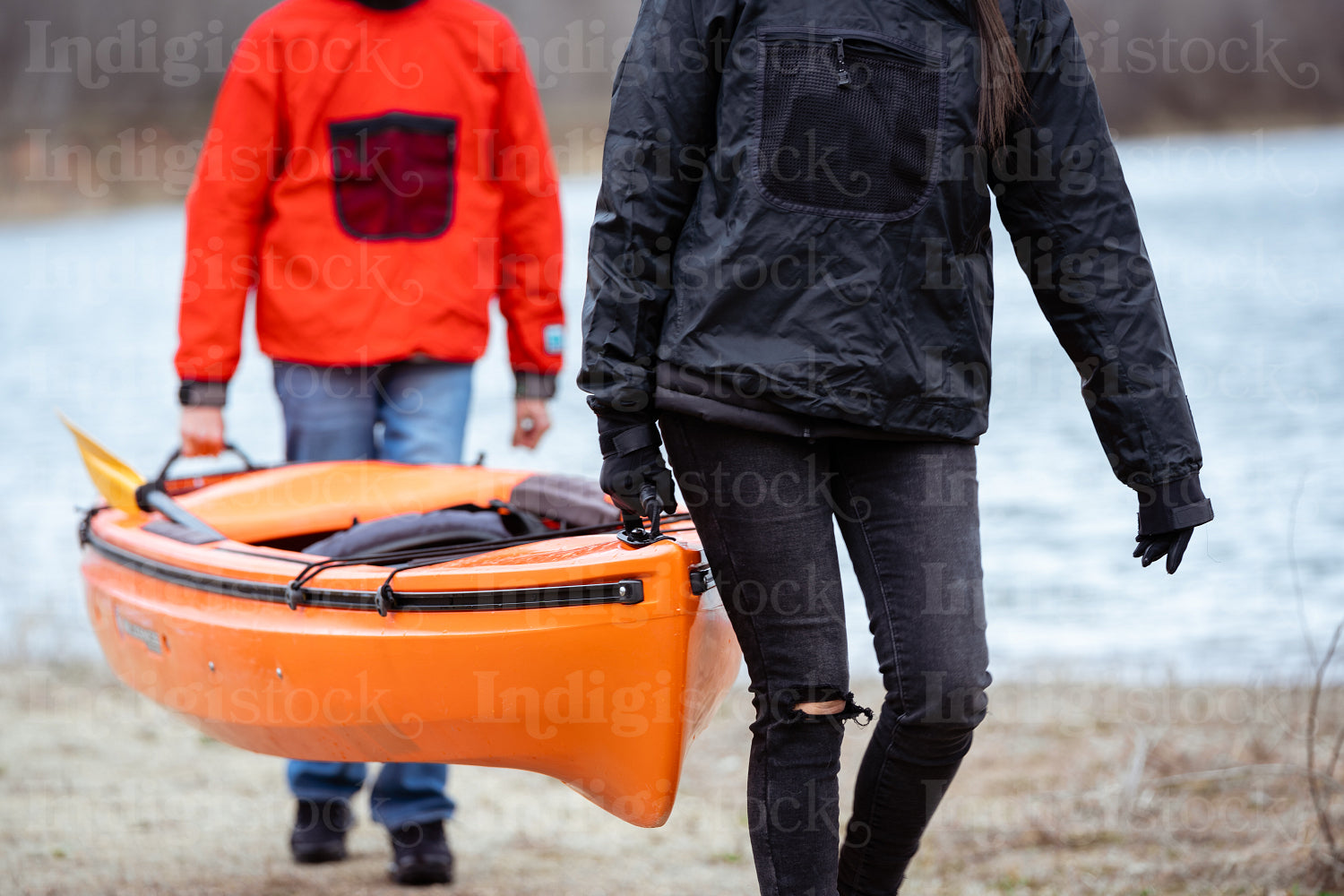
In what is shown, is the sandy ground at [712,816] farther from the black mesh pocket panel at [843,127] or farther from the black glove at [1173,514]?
the black mesh pocket panel at [843,127]

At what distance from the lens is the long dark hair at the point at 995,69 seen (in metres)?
1.84

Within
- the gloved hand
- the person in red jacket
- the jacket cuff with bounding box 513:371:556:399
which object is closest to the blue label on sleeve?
the jacket cuff with bounding box 513:371:556:399

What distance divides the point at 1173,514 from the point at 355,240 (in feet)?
5.86

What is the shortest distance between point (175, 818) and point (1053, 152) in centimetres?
260

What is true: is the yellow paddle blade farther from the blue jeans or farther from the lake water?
the lake water

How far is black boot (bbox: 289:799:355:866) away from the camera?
3.02 metres

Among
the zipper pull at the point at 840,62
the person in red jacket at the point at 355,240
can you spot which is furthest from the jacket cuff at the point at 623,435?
the person in red jacket at the point at 355,240

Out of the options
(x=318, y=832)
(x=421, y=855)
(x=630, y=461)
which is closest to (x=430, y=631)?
(x=630, y=461)

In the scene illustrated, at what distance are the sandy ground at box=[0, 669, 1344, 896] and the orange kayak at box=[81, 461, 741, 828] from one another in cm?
50

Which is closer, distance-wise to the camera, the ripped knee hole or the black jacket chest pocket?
the ripped knee hole

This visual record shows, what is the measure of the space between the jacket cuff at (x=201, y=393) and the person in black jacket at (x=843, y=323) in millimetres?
1372

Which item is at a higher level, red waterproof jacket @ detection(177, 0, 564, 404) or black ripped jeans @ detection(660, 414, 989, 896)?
red waterproof jacket @ detection(177, 0, 564, 404)

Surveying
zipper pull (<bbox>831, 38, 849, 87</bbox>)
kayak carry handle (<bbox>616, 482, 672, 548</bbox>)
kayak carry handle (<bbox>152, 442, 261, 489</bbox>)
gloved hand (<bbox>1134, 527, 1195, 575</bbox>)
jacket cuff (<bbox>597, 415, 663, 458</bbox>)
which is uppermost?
zipper pull (<bbox>831, 38, 849, 87</bbox>)

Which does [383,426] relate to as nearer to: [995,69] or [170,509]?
[170,509]
